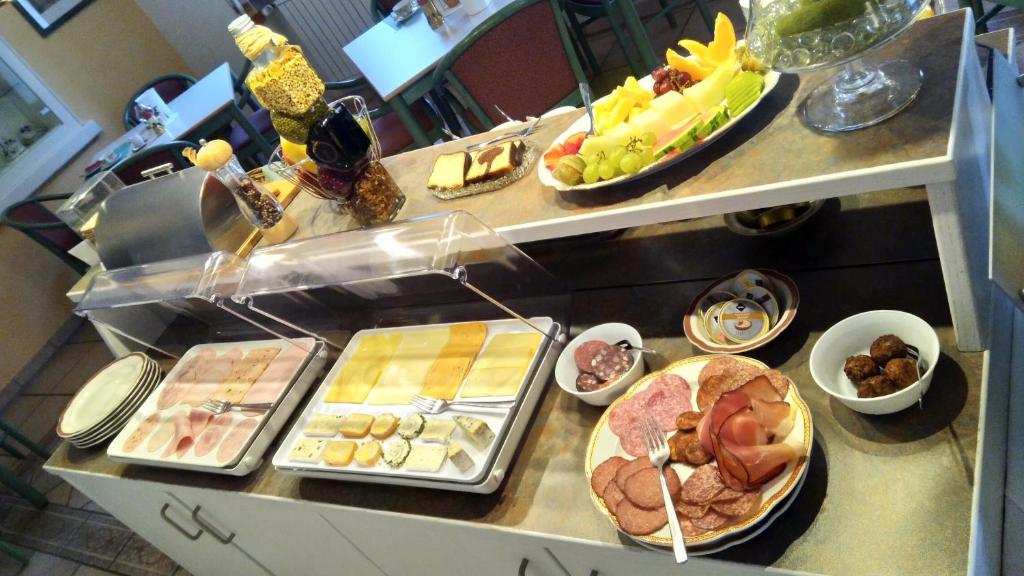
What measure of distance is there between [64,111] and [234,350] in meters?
4.34

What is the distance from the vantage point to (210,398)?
5.65ft

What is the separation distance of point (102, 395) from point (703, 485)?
5.83 feet

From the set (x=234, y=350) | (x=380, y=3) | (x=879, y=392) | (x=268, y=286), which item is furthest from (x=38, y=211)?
(x=879, y=392)

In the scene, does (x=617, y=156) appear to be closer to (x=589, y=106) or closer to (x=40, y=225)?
(x=589, y=106)

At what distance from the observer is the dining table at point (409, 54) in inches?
113

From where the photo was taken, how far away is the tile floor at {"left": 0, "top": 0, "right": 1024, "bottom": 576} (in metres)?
3.02

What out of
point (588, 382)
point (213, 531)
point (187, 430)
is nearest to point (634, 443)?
point (588, 382)

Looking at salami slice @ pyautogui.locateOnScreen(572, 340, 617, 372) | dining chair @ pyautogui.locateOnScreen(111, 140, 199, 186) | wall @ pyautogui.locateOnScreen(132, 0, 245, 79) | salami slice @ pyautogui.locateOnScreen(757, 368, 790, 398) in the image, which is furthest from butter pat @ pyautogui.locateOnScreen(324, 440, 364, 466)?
wall @ pyautogui.locateOnScreen(132, 0, 245, 79)

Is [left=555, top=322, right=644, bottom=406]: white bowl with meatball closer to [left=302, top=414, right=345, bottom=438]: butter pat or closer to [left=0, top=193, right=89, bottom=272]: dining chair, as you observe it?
[left=302, top=414, right=345, bottom=438]: butter pat

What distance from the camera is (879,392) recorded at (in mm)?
943

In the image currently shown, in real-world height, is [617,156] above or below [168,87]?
below

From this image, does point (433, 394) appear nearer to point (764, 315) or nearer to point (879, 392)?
point (764, 315)

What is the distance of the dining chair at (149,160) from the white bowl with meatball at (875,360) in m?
3.07

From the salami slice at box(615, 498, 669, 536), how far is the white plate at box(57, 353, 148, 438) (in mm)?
1522
